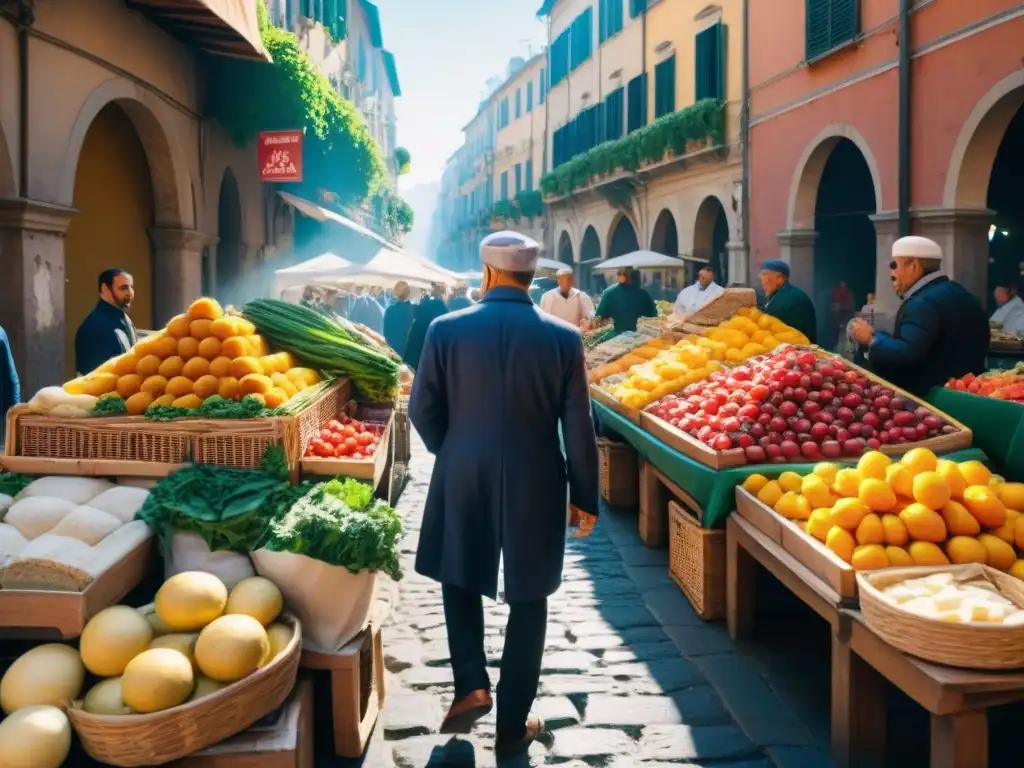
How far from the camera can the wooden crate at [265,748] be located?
9.59 feet

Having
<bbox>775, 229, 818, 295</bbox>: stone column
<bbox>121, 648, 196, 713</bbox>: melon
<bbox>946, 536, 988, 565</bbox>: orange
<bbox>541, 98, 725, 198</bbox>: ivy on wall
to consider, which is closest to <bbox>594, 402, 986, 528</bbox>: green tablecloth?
<bbox>946, 536, 988, 565</bbox>: orange

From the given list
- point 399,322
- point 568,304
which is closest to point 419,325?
point 399,322

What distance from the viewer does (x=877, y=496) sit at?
12.5ft

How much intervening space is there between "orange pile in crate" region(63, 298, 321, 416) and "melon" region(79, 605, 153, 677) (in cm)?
139

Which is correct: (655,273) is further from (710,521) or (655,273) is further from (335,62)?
(710,521)

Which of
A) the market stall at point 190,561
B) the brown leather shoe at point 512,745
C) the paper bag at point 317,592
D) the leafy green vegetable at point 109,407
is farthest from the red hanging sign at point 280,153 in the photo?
the brown leather shoe at point 512,745

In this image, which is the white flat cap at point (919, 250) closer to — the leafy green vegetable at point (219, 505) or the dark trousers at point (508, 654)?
the dark trousers at point (508, 654)

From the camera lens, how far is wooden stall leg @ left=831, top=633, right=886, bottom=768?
11.3 ft

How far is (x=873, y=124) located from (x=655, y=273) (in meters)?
12.3

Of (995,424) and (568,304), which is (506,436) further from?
(568,304)

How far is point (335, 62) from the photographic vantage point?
2577cm

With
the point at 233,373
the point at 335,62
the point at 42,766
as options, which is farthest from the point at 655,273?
the point at 42,766

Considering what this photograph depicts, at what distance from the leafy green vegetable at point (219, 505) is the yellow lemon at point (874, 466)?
2334 millimetres

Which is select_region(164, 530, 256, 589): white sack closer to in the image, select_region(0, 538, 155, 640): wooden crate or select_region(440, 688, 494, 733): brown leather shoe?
select_region(0, 538, 155, 640): wooden crate
